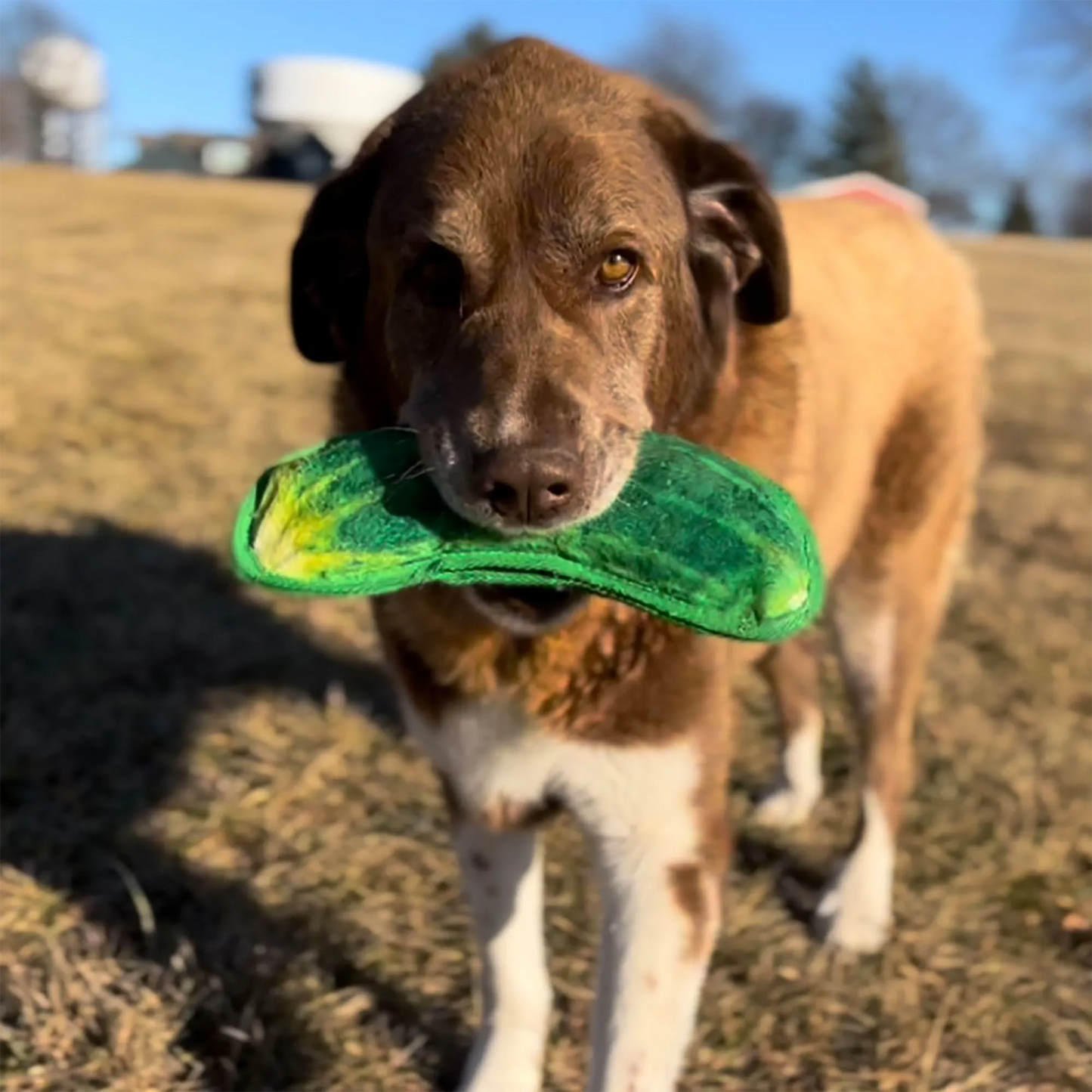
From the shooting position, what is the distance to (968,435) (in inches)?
143

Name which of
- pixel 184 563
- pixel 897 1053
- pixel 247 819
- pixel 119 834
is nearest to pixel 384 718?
pixel 247 819

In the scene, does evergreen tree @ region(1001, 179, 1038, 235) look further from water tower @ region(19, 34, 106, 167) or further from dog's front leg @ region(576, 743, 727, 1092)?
dog's front leg @ region(576, 743, 727, 1092)

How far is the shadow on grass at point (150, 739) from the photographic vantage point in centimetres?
274

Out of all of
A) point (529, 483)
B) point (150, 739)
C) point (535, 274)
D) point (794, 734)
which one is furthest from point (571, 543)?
point (150, 739)

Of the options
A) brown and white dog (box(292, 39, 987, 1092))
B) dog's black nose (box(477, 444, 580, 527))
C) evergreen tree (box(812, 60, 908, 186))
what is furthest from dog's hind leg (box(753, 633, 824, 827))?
evergreen tree (box(812, 60, 908, 186))

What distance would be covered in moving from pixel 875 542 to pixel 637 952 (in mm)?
1533

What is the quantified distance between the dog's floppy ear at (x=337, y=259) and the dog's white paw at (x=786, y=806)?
2.02m

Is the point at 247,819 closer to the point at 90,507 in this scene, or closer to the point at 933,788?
the point at 933,788

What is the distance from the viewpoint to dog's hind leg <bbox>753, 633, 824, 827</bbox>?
372 cm

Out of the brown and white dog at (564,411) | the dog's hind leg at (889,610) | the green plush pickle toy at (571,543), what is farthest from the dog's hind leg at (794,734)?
the green plush pickle toy at (571,543)

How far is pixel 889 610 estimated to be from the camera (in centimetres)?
339

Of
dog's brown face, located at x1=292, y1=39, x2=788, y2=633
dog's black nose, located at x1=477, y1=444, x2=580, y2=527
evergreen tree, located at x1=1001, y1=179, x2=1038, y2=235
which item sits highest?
dog's brown face, located at x1=292, y1=39, x2=788, y2=633

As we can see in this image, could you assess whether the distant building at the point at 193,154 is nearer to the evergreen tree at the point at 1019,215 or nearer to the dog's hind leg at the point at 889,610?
the evergreen tree at the point at 1019,215

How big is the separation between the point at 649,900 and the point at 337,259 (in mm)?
1358
